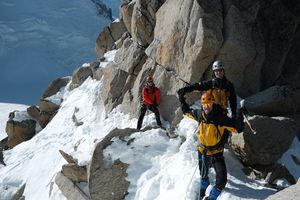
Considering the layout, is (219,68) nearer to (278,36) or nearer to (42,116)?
(278,36)

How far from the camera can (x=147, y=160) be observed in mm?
12523

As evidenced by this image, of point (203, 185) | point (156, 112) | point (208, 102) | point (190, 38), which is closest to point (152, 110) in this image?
point (156, 112)

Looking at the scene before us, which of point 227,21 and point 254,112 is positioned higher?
point 227,21

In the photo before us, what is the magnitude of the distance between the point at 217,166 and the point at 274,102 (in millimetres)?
5363

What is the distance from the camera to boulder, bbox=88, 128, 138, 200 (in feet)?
38.4

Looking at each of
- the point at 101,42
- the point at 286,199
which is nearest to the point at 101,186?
the point at 286,199

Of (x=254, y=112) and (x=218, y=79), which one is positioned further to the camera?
(x=254, y=112)

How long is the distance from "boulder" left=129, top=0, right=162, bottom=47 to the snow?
11.2ft

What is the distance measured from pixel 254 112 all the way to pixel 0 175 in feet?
44.0

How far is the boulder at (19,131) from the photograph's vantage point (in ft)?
90.9

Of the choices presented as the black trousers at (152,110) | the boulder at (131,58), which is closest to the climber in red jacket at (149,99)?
the black trousers at (152,110)

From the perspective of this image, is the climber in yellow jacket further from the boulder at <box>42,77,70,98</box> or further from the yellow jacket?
the boulder at <box>42,77,70,98</box>

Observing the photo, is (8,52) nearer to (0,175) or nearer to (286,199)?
(0,175)

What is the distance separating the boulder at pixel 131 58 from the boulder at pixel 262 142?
8.43 m
